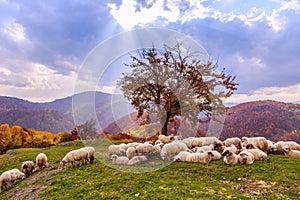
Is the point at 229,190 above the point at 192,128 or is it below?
below

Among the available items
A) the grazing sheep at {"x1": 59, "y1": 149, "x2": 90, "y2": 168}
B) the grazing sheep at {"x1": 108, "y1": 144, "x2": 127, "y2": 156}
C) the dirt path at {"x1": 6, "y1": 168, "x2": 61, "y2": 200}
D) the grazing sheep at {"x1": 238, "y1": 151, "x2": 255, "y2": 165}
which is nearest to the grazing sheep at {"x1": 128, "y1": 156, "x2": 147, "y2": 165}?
the grazing sheep at {"x1": 59, "y1": 149, "x2": 90, "y2": 168}

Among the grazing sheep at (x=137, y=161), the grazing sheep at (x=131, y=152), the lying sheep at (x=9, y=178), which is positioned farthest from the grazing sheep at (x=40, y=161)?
the grazing sheep at (x=137, y=161)

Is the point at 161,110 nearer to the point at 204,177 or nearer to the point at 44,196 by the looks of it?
the point at 204,177

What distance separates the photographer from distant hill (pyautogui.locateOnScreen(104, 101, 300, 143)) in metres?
68.1

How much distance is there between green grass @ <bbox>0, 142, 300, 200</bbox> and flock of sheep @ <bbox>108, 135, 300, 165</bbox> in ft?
2.28

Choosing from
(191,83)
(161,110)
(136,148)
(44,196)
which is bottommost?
(44,196)

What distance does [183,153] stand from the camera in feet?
56.5

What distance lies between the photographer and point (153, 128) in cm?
2783

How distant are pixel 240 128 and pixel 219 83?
43843mm

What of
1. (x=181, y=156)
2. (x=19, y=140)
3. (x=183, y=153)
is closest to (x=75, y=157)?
(x=181, y=156)

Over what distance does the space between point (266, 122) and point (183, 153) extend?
66.3 m

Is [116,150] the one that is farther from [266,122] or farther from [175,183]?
[266,122]

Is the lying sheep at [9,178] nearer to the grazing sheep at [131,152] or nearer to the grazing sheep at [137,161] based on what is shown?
the grazing sheep at [131,152]

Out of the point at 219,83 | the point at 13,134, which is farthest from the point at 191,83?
the point at 13,134
